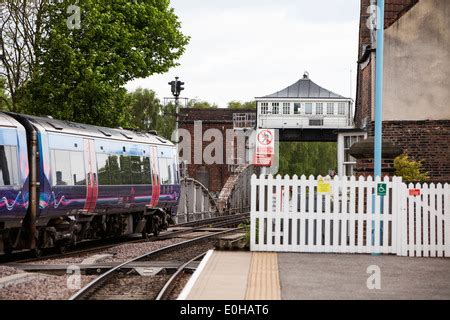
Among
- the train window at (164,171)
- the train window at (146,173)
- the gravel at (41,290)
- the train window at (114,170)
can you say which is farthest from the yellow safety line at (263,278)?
the train window at (164,171)

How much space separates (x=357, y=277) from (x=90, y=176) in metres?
9.76

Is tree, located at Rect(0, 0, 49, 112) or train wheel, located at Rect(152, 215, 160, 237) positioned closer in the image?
train wheel, located at Rect(152, 215, 160, 237)

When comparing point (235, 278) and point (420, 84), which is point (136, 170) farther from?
point (235, 278)

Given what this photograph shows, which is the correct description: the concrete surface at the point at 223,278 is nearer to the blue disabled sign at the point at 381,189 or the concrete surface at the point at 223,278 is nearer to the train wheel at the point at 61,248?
the blue disabled sign at the point at 381,189

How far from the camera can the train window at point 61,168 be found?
19.5 metres

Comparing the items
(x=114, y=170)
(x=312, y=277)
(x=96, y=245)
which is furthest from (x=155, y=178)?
(x=312, y=277)

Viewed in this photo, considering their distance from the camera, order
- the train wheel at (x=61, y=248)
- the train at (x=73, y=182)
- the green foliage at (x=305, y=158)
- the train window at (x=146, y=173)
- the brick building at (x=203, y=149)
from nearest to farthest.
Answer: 1. the train at (x=73, y=182)
2. the train wheel at (x=61, y=248)
3. the train window at (x=146, y=173)
4. the brick building at (x=203, y=149)
5. the green foliage at (x=305, y=158)

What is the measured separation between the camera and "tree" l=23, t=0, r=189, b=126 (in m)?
37.2

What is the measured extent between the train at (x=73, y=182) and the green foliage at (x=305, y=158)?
6861 centimetres

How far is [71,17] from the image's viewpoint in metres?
37.9

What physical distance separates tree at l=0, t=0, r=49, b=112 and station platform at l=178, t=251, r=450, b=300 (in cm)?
2390

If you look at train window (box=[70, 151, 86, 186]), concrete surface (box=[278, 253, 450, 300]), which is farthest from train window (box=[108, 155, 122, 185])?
concrete surface (box=[278, 253, 450, 300])

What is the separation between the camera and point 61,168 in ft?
65.3
